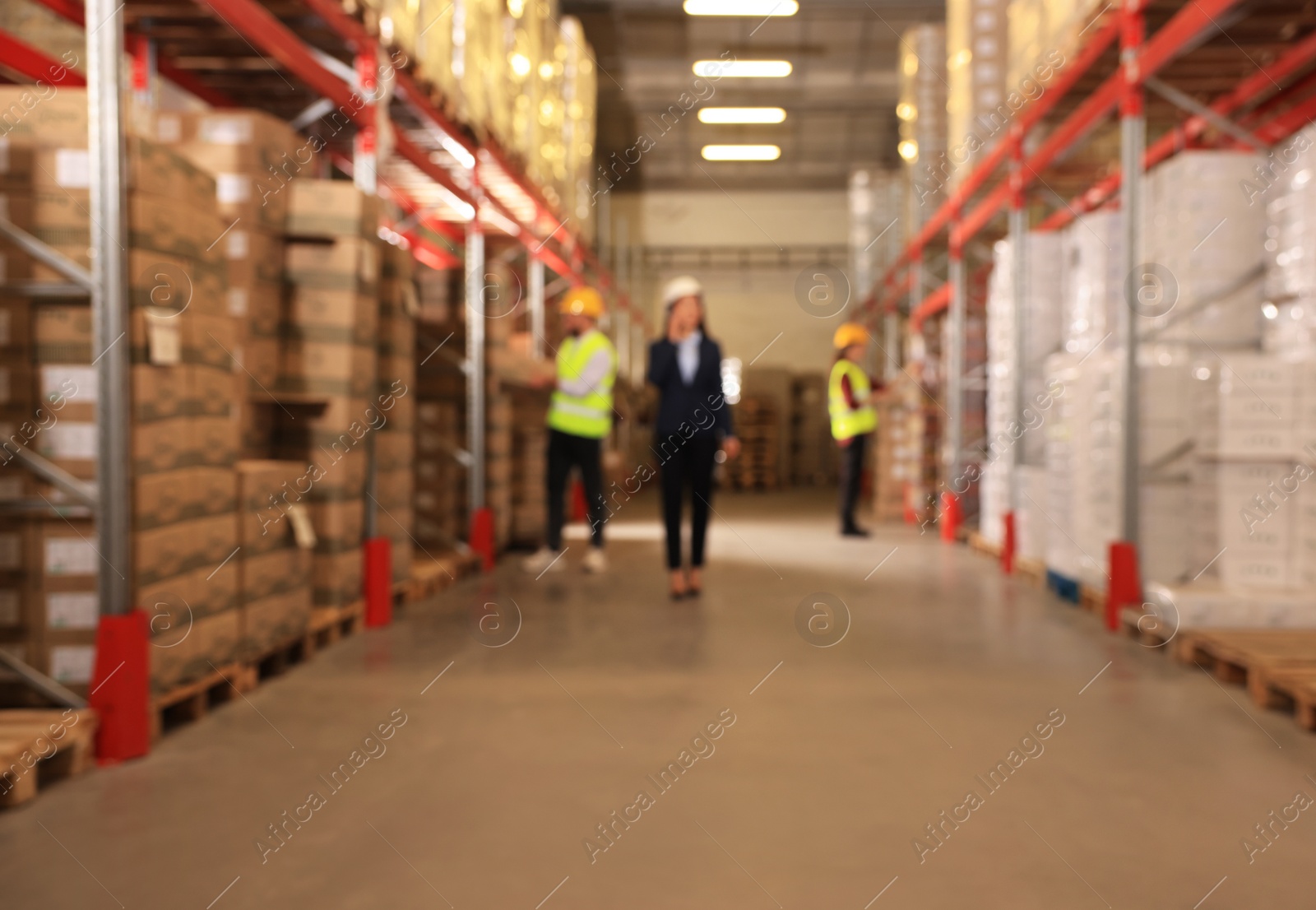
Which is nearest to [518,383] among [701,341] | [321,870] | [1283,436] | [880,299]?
[701,341]

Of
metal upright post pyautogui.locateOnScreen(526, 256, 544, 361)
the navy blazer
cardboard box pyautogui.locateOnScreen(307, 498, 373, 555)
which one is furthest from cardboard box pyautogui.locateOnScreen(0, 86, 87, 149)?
metal upright post pyautogui.locateOnScreen(526, 256, 544, 361)

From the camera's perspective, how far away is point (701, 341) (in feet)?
20.4

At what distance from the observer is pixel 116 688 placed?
3.18 metres

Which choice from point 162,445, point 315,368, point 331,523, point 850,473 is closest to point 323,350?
point 315,368

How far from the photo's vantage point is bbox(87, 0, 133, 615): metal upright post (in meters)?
3.12

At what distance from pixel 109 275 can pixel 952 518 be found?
331 inches

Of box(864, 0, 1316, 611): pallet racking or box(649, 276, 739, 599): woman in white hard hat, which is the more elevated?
box(864, 0, 1316, 611): pallet racking

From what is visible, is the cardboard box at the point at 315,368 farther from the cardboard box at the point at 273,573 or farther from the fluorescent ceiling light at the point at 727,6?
the fluorescent ceiling light at the point at 727,6

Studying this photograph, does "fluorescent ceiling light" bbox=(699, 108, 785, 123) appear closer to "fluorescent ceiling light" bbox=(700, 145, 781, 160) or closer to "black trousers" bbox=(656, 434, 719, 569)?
"fluorescent ceiling light" bbox=(700, 145, 781, 160)

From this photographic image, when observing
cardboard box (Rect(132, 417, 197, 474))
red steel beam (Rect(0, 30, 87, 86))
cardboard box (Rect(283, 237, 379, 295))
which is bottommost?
cardboard box (Rect(132, 417, 197, 474))

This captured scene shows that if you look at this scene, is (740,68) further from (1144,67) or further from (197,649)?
(197,649)

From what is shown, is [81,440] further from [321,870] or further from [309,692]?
[321,870]

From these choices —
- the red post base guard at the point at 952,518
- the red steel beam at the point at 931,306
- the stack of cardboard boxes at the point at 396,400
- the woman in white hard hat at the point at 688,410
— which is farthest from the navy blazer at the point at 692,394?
the red steel beam at the point at 931,306

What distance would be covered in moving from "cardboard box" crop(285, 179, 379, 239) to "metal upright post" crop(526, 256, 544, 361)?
552 centimetres
